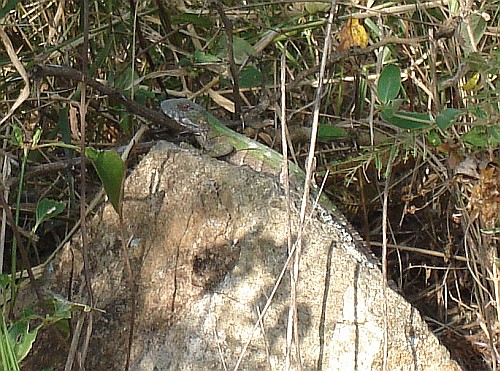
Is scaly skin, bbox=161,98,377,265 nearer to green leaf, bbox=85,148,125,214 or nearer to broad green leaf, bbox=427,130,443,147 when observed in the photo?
broad green leaf, bbox=427,130,443,147

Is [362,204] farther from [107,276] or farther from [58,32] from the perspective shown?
[58,32]

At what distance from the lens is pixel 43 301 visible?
143 cm

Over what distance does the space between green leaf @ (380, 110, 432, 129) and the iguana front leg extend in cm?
54

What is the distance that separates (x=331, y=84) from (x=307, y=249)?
97 cm

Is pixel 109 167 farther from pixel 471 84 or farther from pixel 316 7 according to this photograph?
pixel 471 84

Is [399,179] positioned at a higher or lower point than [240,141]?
lower

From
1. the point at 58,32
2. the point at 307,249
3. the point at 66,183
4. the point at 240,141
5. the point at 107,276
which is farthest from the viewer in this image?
the point at 58,32

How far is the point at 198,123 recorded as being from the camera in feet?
7.30

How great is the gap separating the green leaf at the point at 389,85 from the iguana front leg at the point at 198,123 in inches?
20.9

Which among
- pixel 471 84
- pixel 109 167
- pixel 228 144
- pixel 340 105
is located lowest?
pixel 340 105

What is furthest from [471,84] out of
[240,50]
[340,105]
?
[240,50]

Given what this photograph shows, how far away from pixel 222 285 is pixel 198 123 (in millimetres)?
796

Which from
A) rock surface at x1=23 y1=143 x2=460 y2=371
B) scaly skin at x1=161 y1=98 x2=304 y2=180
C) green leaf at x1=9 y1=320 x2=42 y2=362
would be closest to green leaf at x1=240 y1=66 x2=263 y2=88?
scaly skin at x1=161 y1=98 x2=304 y2=180

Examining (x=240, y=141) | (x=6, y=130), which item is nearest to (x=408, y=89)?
(x=240, y=141)
